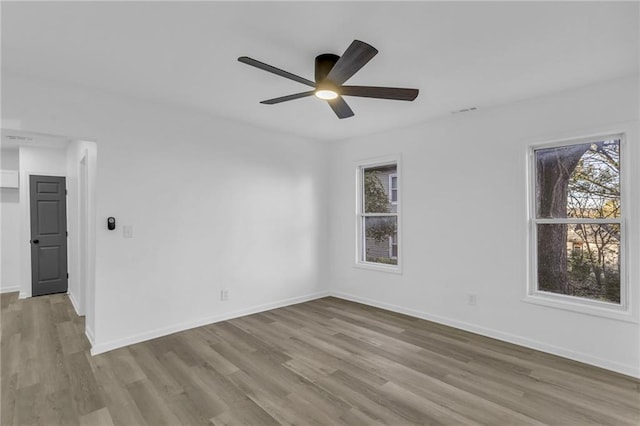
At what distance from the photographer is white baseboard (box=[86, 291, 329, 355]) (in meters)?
3.29

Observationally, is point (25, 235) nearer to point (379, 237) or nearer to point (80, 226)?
point (80, 226)

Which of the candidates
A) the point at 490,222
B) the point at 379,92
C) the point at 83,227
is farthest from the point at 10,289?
the point at 490,222

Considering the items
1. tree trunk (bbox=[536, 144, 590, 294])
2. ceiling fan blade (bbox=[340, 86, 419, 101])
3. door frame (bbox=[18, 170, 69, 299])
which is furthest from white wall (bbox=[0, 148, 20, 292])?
tree trunk (bbox=[536, 144, 590, 294])

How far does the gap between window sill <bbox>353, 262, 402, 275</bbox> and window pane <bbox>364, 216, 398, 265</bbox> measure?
0.26ft

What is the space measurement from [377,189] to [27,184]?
5.84 metres

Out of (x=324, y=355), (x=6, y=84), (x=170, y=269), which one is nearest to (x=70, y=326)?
(x=170, y=269)

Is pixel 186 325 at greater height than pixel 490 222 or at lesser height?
lesser

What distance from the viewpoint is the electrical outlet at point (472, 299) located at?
3.82 metres

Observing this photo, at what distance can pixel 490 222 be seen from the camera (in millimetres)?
3719

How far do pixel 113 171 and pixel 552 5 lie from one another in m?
3.93

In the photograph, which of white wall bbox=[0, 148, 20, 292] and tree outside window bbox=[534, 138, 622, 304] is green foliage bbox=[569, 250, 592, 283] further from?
white wall bbox=[0, 148, 20, 292]

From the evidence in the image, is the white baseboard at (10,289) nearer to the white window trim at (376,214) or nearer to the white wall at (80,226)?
the white wall at (80,226)

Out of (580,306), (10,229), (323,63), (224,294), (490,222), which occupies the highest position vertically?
(323,63)

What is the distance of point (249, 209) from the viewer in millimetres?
4539
